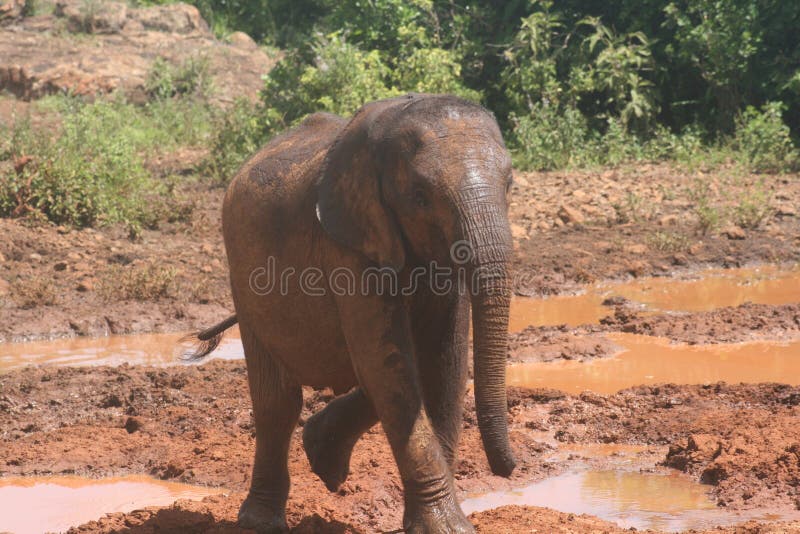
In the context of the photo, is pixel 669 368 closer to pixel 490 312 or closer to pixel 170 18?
pixel 490 312

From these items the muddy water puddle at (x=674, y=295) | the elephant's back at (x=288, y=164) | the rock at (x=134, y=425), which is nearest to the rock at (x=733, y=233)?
the muddy water puddle at (x=674, y=295)

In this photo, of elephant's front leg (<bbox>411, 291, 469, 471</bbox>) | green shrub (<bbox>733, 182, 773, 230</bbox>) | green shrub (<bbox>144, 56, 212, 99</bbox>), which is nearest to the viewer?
elephant's front leg (<bbox>411, 291, 469, 471</bbox>)

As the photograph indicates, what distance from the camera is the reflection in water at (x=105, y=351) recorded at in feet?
32.1

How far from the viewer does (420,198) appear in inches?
172

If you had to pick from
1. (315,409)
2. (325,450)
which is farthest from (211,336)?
(315,409)

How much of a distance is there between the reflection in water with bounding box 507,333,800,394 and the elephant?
134 inches

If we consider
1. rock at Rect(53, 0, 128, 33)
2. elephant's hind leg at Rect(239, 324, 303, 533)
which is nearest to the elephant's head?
elephant's hind leg at Rect(239, 324, 303, 533)

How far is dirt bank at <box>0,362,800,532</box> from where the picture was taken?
236 inches

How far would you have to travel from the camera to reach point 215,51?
21703 millimetres

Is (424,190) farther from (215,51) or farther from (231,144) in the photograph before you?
(215,51)

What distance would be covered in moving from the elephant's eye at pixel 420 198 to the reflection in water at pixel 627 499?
85.1 inches

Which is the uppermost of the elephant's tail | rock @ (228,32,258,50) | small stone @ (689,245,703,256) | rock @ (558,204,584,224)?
rock @ (228,32,258,50)

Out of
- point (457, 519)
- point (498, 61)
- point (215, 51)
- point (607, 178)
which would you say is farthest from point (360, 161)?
point (215, 51)

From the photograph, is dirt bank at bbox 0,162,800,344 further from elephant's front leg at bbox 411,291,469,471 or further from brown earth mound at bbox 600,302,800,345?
elephant's front leg at bbox 411,291,469,471
